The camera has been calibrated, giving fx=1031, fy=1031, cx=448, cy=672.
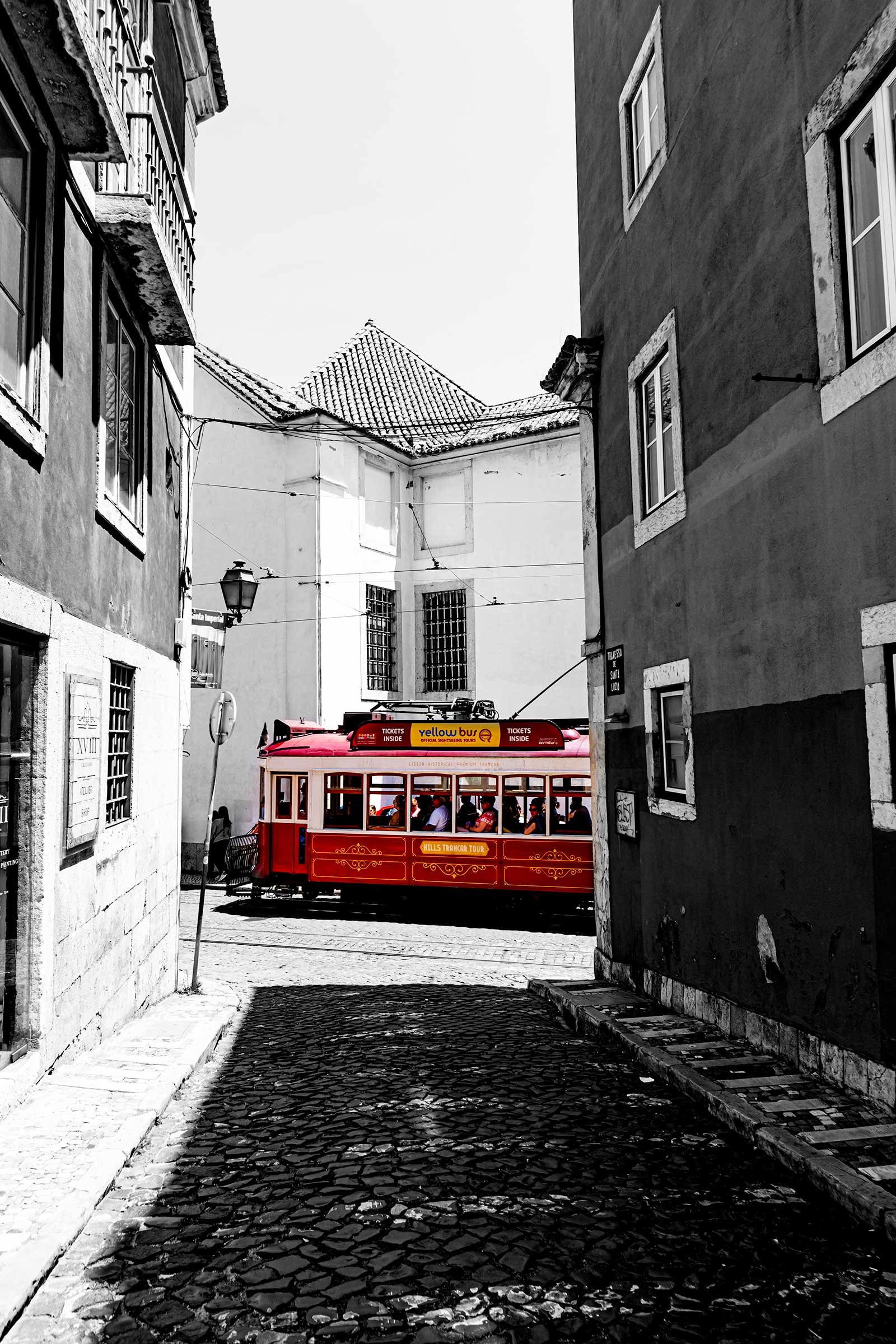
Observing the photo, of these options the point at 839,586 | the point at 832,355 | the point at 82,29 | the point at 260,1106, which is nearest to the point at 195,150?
the point at 82,29

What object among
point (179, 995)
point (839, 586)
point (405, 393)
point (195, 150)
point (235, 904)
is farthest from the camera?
point (405, 393)

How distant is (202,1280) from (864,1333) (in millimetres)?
2316

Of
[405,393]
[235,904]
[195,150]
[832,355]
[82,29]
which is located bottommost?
[235,904]

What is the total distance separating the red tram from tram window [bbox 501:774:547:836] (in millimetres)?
18

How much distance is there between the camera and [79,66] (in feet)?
17.3

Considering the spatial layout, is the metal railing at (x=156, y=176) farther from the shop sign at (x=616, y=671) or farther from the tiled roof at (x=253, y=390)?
the tiled roof at (x=253, y=390)

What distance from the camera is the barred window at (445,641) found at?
24.8 m

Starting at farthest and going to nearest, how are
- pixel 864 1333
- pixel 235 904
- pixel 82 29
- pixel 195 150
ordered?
pixel 235 904 → pixel 195 150 → pixel 82 29 → pixel 864 1333

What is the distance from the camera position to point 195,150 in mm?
12305

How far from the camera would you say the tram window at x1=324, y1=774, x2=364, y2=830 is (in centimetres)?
1730

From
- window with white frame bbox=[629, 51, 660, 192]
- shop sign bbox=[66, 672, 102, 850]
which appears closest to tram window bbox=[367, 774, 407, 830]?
window with white frame bbox=[629, 51, 660, 192]

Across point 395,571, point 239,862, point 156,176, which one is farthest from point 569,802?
point 156,176

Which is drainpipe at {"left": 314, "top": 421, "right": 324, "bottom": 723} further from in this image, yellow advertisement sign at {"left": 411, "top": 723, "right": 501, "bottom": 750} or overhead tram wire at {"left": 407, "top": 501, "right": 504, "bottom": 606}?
yellow advertisement sign at {"left": 411, "top": 723, "right": 501, "bottom": 750}

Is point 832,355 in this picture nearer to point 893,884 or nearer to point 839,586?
point 839,586
